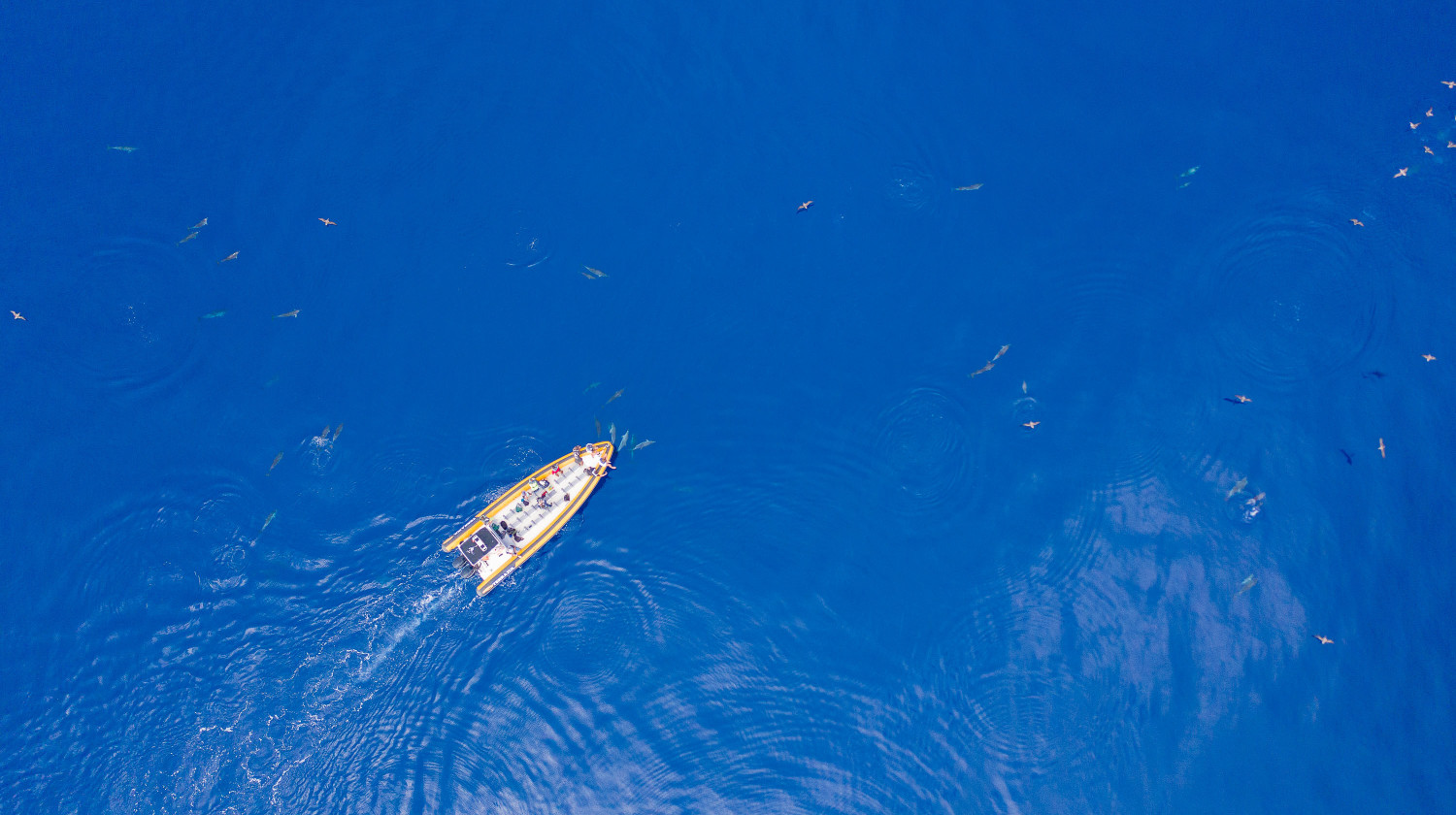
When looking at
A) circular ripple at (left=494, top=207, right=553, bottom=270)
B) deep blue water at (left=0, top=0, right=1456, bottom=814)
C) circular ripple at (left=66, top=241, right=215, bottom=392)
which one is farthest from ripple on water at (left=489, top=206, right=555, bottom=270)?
circular ripple at (left=66, top=241, right=215, bottom=392)

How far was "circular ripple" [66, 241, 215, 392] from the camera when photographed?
40.9 metres

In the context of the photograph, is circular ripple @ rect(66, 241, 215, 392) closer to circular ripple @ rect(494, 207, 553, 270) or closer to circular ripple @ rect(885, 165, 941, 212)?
circular ripple @ rect(494, 207, 553, 270)

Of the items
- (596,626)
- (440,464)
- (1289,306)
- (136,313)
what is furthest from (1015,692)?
(136,313)

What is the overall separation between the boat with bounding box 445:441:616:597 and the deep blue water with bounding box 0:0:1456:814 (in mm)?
1086

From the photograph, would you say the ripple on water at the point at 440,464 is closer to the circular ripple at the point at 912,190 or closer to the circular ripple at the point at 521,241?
the circular ripple at the point at 521,241

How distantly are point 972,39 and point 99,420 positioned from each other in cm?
5042

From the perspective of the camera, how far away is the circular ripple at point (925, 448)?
131 ft

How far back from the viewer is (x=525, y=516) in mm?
39344

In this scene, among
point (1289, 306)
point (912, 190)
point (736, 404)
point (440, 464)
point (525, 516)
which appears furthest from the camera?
point (912, 190)

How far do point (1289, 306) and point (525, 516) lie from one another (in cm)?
4105

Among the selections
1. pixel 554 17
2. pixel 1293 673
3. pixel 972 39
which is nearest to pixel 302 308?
pixel 554 17

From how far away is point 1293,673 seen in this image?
131 feet

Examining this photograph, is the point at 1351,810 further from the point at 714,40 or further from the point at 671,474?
the point at 714,40

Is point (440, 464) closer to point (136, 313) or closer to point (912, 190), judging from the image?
point (136, 313)
